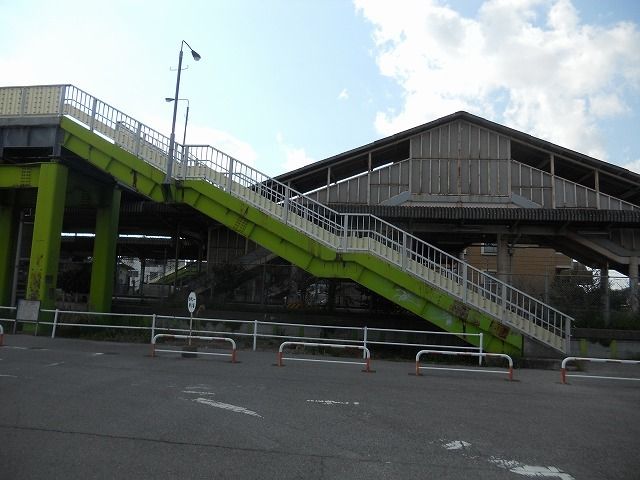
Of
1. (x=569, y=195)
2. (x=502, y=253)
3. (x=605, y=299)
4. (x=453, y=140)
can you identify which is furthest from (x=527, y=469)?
(x=453, y=140)

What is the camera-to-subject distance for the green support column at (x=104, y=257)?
2116cm

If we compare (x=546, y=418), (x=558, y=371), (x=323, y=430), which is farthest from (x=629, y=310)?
(x=323, y=430)

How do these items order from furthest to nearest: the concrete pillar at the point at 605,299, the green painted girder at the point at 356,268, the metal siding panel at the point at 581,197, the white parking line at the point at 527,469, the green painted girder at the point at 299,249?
the metal siding panel at the point at 581,197
the concrete pillar at the point at 605,299
the green painted girder at the point at 299,249
the green painted girder at the point at 356,268
the white parking line at the point at 527,469

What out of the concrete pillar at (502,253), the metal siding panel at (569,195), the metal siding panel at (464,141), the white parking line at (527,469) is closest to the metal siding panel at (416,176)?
the metal siding panel at (464,141)

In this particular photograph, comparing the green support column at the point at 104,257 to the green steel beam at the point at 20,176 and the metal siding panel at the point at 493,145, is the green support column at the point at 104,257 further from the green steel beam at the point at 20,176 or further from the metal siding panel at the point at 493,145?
the metal siding panel at the point at 493,145

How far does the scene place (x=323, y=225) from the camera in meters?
16.9

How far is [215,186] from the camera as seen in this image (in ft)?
56.3

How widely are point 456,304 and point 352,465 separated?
10.4 m

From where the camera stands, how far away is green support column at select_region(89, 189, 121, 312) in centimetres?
2116

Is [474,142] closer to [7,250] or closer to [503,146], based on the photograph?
[503,146]

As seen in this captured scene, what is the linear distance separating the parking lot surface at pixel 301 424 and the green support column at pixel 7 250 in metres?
11.3

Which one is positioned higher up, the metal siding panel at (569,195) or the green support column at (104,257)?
the metal siding panel at (569,195)

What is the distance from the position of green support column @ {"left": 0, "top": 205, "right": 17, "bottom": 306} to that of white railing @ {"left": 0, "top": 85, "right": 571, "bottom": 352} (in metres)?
4.62

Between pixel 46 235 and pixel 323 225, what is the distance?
10472 millimetres
